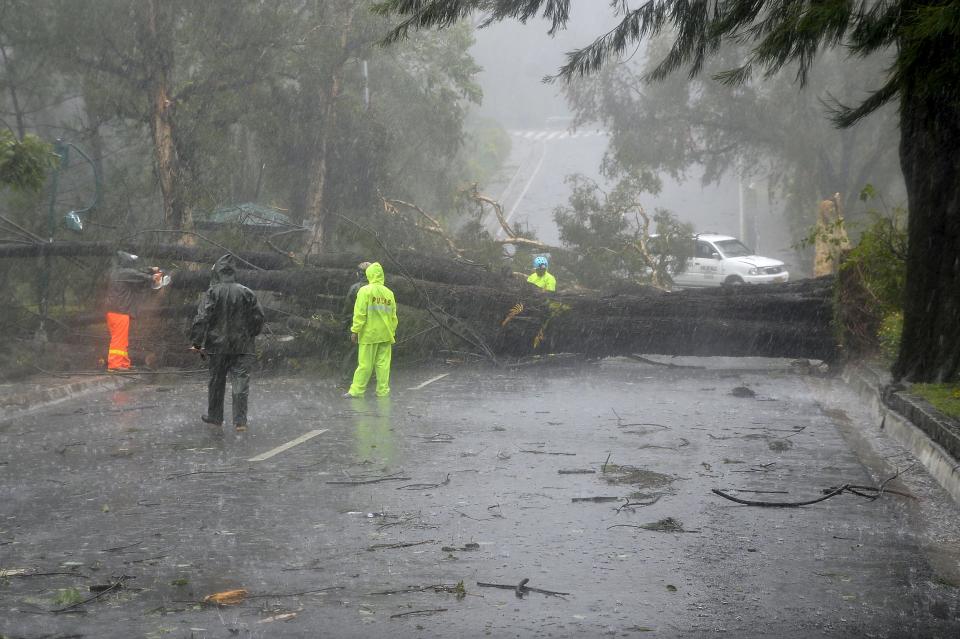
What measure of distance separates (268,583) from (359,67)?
102 feet

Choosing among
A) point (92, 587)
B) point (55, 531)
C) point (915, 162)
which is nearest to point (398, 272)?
point (915, 162)

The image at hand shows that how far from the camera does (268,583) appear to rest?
5.55 m

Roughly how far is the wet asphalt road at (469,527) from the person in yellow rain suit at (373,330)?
170 centimetres

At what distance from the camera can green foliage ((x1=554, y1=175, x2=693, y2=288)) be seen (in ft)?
79.8

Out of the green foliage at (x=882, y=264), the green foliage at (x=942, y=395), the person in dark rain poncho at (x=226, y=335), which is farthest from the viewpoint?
the green foliage at (x=882, y=264)

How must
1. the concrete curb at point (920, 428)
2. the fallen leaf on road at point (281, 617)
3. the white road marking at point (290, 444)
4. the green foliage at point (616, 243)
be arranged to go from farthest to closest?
1. the green foliage at point (616, 243)
2. the white road marking at point (290, 444)
3. the concrete curb at point (920, 428)
4. the fallen leaf on road at point (281, 617)

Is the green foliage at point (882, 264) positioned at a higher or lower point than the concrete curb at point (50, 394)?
higher

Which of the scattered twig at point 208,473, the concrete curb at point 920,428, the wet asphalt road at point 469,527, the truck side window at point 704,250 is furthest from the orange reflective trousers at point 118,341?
the truck side window at point 704,250

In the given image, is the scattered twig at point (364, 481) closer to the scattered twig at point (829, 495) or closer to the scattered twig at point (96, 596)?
the scattered twig at point (829, 495)

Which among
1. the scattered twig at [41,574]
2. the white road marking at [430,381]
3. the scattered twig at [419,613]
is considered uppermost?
the white road marking at [430,381]

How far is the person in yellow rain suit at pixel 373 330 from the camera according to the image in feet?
45.4

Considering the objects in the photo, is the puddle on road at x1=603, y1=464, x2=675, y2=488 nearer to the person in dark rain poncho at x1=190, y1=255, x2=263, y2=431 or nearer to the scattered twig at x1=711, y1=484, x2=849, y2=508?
the scattered twig at x1=711, y1=484, x2=849, y2=508

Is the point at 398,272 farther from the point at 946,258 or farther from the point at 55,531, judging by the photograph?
the point at 55,531

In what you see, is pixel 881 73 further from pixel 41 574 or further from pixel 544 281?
pixel 544 281
